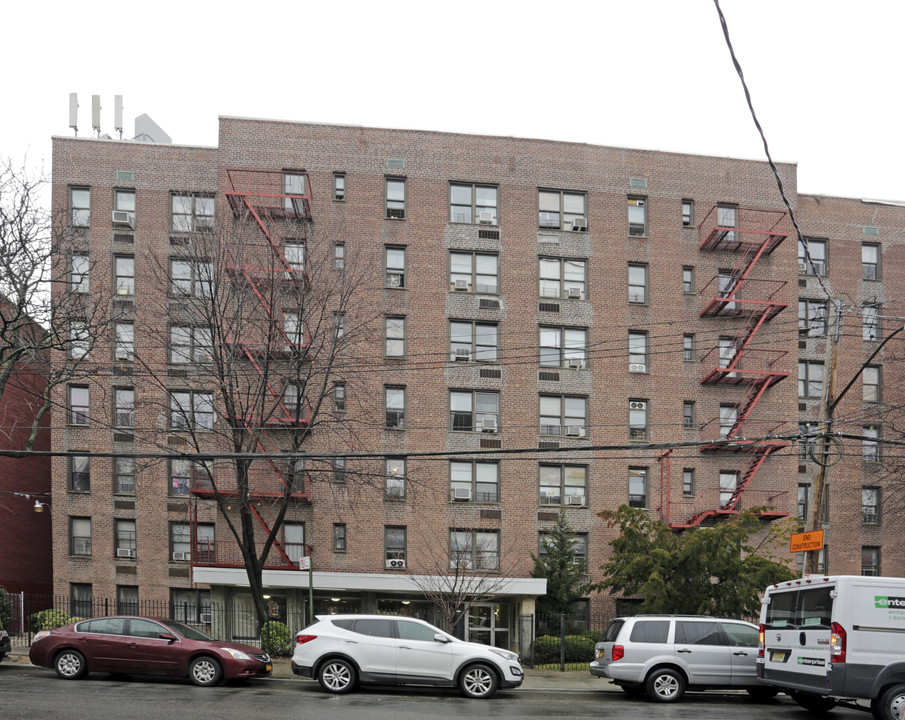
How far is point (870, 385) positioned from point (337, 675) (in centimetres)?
2809

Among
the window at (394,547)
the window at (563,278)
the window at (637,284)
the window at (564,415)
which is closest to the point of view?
the window at (394,547)

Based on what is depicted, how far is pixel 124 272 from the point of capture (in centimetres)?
3272

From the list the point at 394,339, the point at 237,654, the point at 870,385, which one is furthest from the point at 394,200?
the point at 870,385

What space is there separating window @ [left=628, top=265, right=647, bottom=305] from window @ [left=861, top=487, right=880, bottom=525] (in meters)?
12.2

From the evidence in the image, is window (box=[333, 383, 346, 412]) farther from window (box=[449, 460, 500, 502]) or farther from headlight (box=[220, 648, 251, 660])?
headlight (box=[220, 648, 251, 660])

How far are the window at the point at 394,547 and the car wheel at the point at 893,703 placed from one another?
770 inches

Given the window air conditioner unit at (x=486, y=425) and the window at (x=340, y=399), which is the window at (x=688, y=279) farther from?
the window at (x=340, y=399)

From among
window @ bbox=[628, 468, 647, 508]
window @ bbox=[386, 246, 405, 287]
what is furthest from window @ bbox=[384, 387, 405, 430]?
window @ bbox=[628, 468, 647, 508]

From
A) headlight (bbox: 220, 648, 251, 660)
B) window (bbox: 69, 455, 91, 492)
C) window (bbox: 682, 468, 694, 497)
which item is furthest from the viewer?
window (bbox: 682, 468, 694, 497)

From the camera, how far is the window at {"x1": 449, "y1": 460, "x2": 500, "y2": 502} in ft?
105

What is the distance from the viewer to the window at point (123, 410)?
31.0 metres

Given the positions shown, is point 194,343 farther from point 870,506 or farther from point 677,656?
point 870,506

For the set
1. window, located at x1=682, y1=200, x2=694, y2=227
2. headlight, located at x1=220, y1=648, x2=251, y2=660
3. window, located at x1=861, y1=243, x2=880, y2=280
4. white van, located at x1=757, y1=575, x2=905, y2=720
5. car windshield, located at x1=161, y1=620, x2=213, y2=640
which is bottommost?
headlight, located at x1=220, y1=648, x2=251, y2=660

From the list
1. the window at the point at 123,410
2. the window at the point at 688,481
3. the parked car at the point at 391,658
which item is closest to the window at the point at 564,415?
the window at the point at 688,481
